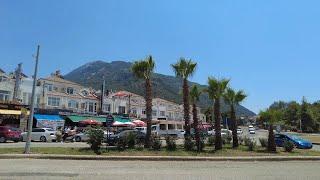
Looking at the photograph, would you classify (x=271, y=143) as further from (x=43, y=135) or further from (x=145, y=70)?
(x=43, y=135)

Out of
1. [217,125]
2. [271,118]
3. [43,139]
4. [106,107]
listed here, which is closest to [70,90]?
[106,107]

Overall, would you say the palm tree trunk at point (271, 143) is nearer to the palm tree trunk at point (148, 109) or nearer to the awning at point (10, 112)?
the palm tree trunk at point (148, 109)

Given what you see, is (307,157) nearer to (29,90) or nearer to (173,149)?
(173,149)

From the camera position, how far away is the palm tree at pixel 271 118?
33281 mm

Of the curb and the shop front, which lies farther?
the shop front

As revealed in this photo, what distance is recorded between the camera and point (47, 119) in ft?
213

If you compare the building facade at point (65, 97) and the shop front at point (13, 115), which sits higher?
the building facade at point (65, 97)

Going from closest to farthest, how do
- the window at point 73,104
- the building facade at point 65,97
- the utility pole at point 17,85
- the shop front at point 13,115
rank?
the shop front at point 13,115
the utility pole at point 17,85
the building facade at point 65,97
the window at point 73,104

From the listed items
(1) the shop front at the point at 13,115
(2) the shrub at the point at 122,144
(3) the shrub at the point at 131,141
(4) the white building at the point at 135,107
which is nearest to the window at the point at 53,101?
(1) the shop front at the point at 13,115

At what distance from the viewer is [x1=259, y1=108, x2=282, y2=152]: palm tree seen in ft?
109

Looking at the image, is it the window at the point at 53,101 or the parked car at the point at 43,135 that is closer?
the parked car at the point at 43,135

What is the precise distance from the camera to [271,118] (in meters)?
34.1

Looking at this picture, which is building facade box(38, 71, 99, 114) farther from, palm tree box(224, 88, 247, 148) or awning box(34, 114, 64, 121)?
palm tree box(224, 88, 247, 148)

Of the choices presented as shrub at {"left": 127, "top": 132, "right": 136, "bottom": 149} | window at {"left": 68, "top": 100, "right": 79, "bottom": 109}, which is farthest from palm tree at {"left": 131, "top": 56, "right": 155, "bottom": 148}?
window at {"left": 68, "top": 100, "right": 79, "bottom": 109}
